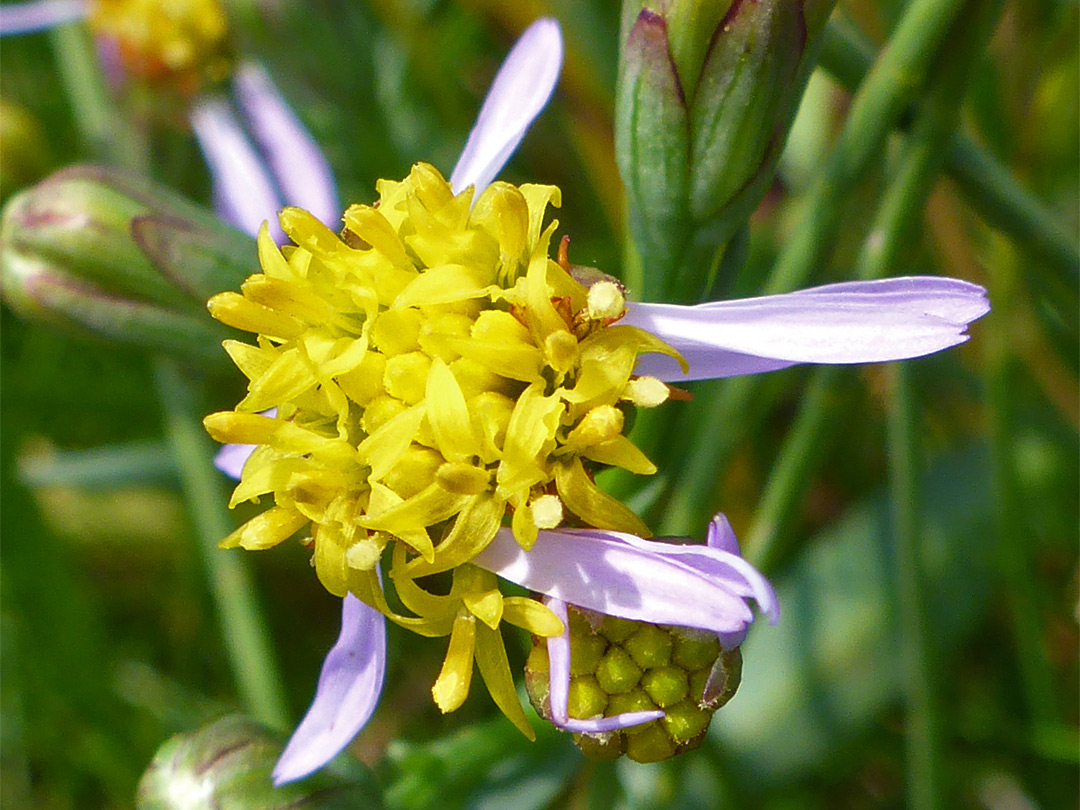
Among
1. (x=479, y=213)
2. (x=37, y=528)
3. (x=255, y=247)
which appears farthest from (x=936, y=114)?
(x=37, y=528)

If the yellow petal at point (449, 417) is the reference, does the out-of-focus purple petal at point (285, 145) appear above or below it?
below

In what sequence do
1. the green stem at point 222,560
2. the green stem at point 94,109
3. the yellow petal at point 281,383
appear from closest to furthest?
the yellow petal at point 281,383
the green stem at point 222,560
the green stem at point 94,109

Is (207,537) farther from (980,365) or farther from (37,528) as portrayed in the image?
(980,365)

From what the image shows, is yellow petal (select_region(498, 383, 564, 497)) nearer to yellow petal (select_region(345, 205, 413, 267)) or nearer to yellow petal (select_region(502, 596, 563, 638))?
yellow petal (select_region(502, 596, 563, 638))

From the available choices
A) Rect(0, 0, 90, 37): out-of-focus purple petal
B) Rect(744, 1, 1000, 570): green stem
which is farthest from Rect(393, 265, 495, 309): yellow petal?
Rect(0, 0, 90, 37): out-of-focus purple petal

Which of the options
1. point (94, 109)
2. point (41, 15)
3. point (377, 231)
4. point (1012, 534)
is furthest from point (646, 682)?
point (41, 15)

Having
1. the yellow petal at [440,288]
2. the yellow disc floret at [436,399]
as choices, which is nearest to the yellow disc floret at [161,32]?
the yellow disc floret at [436,399]

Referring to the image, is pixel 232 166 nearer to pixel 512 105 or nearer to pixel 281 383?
pixel 512 105

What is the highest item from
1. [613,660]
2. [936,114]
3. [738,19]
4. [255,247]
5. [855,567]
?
[738,19]

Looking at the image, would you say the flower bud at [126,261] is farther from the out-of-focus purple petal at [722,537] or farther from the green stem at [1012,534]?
the green stem at [1012,534]
